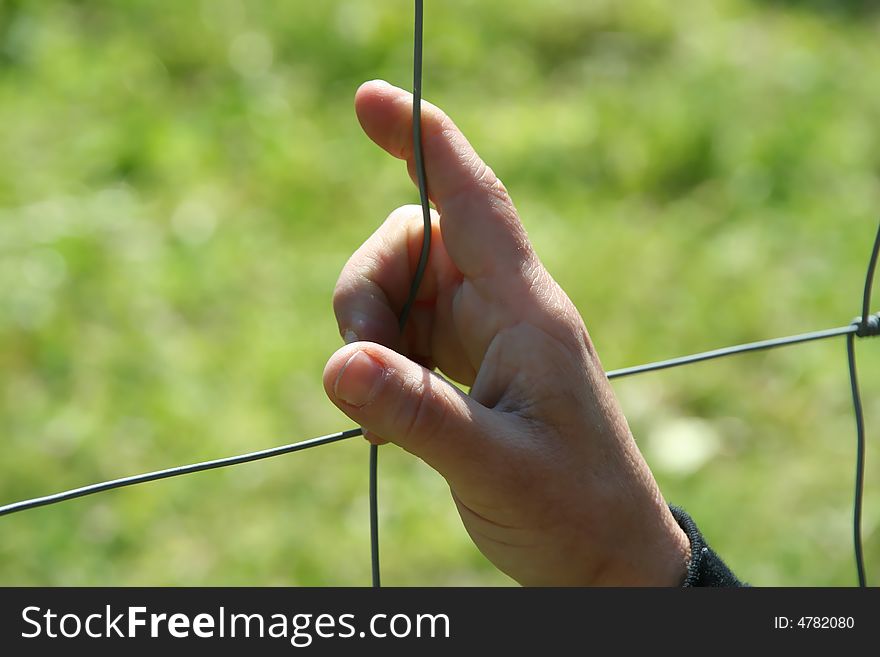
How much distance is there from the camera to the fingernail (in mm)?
780

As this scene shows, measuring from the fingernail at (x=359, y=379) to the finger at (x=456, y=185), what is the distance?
15 cm

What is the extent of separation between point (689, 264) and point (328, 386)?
169cm

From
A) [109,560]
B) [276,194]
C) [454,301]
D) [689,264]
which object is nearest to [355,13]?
[276,194]

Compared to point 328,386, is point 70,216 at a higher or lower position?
higher

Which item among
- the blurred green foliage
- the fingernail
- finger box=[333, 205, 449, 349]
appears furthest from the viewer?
the blurred green foliage

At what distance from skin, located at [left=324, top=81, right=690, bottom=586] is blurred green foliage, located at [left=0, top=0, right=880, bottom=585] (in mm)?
888

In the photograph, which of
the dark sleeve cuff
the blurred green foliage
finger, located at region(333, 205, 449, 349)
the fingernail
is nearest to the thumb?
the fingernail

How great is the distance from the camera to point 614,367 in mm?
2127

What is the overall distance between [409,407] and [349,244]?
62.0 inches

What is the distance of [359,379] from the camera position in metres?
0.78

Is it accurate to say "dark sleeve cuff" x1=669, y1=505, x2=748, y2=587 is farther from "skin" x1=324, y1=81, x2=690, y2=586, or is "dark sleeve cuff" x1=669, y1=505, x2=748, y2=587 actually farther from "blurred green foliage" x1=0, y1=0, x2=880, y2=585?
"blurred green foliage" x1=0, y1=0, x2=880, y2=585

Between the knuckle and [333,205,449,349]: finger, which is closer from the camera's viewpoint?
the knuckle
